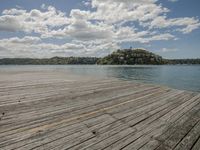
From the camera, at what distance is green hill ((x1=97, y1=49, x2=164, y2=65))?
14600cm

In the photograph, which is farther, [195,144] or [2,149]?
[195,144]

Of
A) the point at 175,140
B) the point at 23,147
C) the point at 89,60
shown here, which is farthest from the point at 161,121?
the point at 89,60

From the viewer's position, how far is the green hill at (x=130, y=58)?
146 m

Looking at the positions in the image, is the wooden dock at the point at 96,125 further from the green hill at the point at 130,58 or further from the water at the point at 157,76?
the green hill at the point at 130,58

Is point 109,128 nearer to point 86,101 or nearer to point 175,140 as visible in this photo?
point 175,140

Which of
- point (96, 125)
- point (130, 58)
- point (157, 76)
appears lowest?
point (157, 76)

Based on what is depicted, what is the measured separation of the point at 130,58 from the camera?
146000 mm

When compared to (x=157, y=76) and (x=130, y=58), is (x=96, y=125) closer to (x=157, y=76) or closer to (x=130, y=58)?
(x=157, y=76)

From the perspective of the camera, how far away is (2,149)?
2.51m

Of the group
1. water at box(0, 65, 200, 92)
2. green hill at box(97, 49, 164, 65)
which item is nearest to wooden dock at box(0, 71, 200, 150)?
water at box(0, 65, 200, 92)

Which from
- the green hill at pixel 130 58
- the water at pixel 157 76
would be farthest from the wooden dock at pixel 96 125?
the green hill at pixel 130 58

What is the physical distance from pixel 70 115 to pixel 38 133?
1.01m

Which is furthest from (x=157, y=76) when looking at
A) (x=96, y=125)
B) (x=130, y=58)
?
(x=130, y=58)

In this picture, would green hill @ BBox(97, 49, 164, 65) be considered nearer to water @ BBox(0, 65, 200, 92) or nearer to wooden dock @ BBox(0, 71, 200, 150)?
water @ BBox(0, 65, 200, 92)
